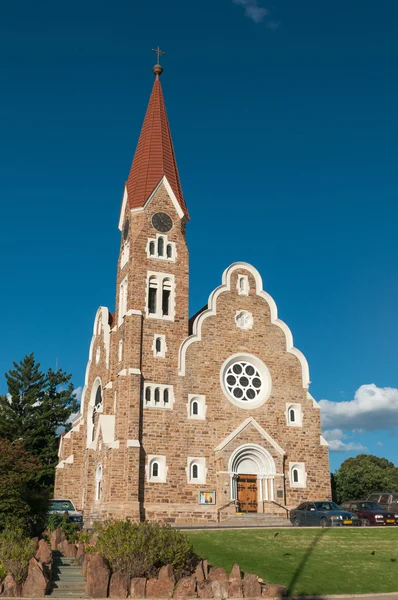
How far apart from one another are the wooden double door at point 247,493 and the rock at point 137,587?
65.3ft

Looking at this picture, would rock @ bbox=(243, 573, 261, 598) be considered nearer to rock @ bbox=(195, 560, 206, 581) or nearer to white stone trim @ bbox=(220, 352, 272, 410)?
rock @ bbox=(195, 560, 206, 581)

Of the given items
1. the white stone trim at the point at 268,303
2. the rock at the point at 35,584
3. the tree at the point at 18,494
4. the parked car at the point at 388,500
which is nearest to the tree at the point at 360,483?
the parked car at the point at 388,500

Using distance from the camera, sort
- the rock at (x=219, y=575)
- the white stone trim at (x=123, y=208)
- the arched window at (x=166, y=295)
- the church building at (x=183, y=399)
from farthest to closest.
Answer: the white stone trim at (x=123, y=208) < the arched window at (x=166, y=295) < the church building at (x=183, y=399) < the rock at (x=219, y=575)

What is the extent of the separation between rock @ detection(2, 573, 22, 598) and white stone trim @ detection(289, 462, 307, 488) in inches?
902

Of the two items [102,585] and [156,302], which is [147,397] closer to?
[156,302]

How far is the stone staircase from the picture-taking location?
1545 cm

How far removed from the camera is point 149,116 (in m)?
A: 44.2

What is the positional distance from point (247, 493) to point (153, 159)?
844 inches

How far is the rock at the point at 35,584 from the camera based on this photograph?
588 inches

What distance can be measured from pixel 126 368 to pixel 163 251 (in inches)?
305

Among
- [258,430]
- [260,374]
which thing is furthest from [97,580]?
[260,374]

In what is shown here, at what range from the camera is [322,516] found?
95.1ft

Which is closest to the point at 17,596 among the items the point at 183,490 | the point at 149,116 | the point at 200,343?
the point at 183,490

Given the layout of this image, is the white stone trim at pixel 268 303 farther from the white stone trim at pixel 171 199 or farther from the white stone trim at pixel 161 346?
the white stone trim at pixel 171 199
